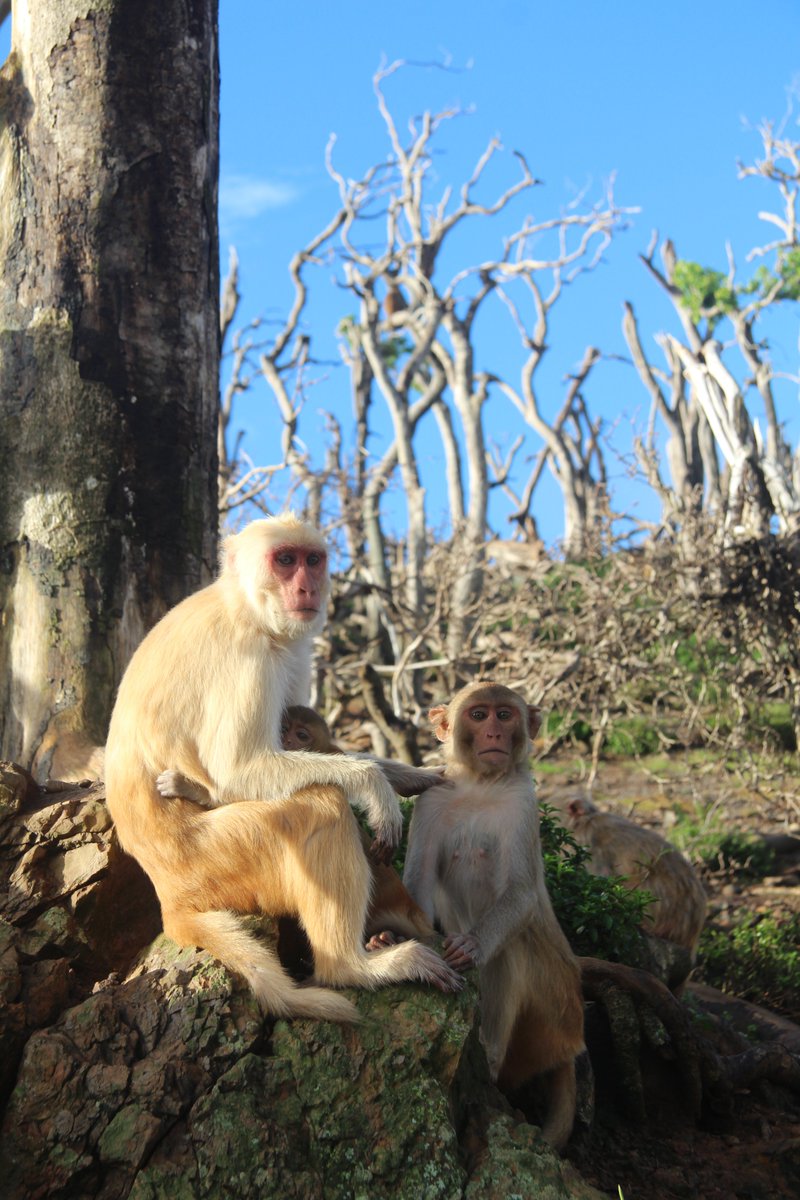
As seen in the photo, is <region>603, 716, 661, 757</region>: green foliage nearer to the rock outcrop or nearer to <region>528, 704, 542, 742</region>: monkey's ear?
<region>528, 704, 542, 742</region>: monkey's ear

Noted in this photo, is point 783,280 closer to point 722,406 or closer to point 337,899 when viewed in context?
point 722,406

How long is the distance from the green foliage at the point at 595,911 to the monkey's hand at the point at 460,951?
1.63 m

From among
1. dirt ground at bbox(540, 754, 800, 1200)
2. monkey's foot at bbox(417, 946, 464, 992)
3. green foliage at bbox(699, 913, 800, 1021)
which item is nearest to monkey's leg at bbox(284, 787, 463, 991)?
monkey's foot at bbox(417, 946, 464, 992)

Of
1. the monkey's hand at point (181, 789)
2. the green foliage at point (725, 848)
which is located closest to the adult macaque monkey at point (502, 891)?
the monkey's hand at point (181, 789)

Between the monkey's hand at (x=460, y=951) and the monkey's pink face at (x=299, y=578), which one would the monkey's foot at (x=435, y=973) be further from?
the monkey's pink face at (x=299, y=578)

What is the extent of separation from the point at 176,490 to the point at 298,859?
2780 mm

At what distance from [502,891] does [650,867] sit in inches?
130

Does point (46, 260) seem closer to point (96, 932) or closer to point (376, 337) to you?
point (96, 932)

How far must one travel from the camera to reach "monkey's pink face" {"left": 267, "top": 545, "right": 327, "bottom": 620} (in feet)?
15.3

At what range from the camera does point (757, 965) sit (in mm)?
9242

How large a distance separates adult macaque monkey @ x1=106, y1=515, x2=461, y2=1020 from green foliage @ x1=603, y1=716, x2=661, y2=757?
10227 mm

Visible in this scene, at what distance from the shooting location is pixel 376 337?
19.2 metres

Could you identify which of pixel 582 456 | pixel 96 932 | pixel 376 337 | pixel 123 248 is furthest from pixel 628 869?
pixel 582 456

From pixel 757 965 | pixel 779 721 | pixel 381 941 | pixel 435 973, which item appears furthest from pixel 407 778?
pixel 779 721
